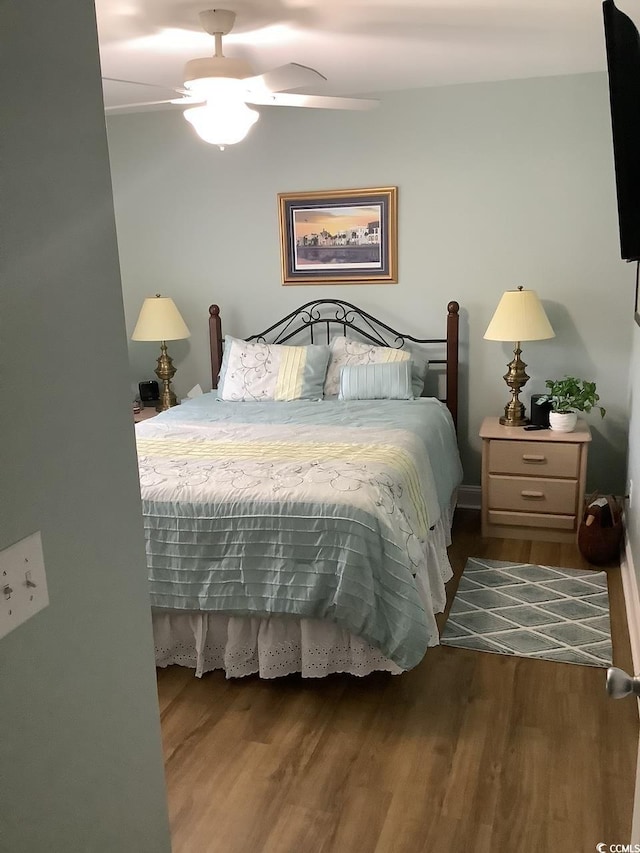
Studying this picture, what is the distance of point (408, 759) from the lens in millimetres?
2307

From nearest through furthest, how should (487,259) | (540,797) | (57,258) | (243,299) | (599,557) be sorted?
(57,258) → (540,797) → (599,557) → (487,259) → (243,299)

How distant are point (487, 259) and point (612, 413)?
3.71ft

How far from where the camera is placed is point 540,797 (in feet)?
6.97

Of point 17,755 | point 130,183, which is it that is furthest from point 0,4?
point 130,183

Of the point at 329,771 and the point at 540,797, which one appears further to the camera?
the point at 329,771

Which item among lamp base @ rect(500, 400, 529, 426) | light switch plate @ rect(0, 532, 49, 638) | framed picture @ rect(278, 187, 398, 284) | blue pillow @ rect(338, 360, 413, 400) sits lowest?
lamp base @ rect(500, 400, 529, 426)

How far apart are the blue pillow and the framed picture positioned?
61cm

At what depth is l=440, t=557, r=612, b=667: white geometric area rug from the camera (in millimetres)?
2879

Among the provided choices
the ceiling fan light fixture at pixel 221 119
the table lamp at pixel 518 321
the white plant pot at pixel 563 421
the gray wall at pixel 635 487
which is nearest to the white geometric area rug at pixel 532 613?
the gray wall at pixel 635 487

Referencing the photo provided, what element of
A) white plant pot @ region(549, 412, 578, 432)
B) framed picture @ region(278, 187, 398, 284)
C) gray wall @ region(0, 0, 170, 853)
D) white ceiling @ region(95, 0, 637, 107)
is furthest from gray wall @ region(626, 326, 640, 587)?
gray wall @ region(0, 0, 170, 853)

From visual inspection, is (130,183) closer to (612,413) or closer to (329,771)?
(612,413)

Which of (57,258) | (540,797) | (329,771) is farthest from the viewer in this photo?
(329,771)

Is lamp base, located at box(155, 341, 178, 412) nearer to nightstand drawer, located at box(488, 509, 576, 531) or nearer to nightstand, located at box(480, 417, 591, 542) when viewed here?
nightstand, located at box(480, 417, 591, 542)

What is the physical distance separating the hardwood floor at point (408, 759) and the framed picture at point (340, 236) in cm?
243
